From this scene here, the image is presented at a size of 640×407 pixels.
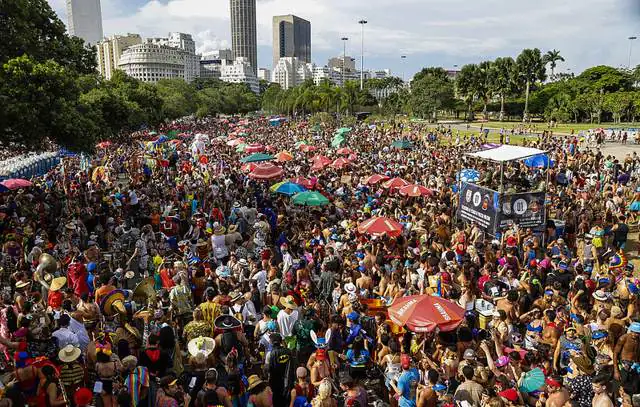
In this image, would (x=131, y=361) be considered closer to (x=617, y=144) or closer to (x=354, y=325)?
(x=354, y=325)

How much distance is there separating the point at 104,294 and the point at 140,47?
571ft

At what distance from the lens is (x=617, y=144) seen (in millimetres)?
36094

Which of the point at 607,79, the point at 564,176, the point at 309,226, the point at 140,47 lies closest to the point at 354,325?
the point at 309,226

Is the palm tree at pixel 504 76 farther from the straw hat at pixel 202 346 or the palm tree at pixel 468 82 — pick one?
the straw hat at pixel 202 346

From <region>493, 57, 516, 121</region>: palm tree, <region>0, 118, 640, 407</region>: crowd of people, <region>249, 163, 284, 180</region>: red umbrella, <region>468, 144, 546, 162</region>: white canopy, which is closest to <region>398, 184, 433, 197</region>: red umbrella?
<region>0, 118, 640, 407</region>: crowd of people

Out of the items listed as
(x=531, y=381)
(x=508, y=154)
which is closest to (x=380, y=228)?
(x=508, y=154)

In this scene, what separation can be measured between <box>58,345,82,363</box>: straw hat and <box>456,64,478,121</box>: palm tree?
245 ft

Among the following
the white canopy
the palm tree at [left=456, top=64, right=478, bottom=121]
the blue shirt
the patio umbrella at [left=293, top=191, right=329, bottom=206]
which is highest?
the palm tree at [left=456, top=64, right=478, bottom=121]

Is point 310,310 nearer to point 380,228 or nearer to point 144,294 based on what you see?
point 144,294

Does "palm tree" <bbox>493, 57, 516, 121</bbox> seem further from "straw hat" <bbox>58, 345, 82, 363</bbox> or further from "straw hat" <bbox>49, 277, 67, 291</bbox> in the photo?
"straw hat" <bbox>58, 345, 82, 363</bbox>

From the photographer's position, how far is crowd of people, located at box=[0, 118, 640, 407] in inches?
201

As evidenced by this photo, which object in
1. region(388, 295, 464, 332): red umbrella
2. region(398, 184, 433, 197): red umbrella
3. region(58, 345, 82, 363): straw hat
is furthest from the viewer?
region(398, 184, 433, 197): red umbrella

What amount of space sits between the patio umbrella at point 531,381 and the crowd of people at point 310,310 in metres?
0.02

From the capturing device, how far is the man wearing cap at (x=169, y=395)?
4680 millimetres
